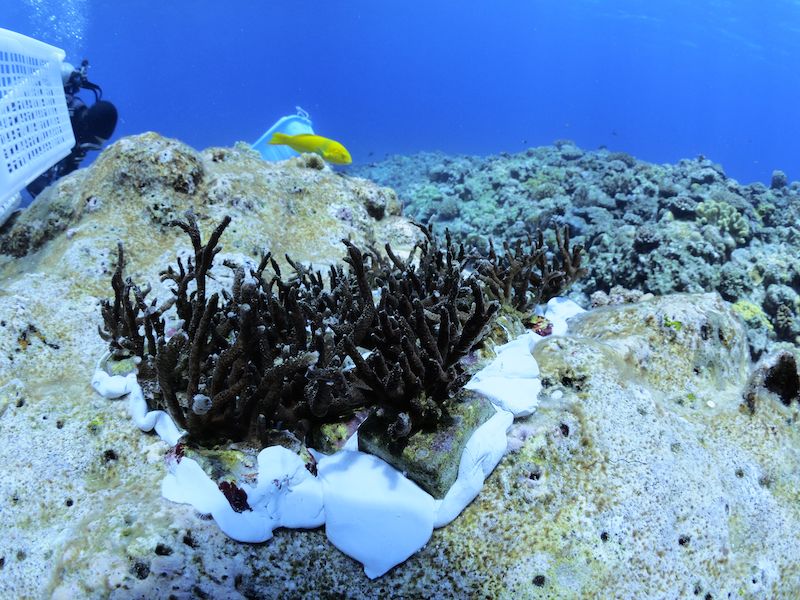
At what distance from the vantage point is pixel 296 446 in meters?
2.11

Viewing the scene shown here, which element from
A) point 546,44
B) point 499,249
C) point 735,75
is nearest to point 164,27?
point 499,249

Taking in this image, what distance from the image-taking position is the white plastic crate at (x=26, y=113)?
410 cm

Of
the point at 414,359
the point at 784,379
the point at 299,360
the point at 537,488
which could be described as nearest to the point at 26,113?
the point at 299,360

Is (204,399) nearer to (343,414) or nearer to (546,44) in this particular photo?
(343,414)

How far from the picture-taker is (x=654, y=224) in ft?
23.4

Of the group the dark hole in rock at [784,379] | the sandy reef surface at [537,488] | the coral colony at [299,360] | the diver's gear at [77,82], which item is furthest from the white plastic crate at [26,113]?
the dark hole in rock at [784,379]

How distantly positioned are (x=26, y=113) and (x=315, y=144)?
3713mm

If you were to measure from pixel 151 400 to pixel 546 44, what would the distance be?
571 feet

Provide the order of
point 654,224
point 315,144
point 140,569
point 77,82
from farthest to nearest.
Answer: point 77,82 < point 315,144 < point 654,224 < point 140,569

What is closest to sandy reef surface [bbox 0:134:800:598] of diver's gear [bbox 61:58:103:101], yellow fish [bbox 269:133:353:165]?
yellow fish [bbox 269:133:353:165]

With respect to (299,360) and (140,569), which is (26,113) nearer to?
(299,360)

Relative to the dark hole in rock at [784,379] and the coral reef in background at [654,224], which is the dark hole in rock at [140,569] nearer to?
the dark hole in rock at [784,379]

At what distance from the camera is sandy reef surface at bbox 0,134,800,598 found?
1.86 meters

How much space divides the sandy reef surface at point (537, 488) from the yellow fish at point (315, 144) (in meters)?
4.45
